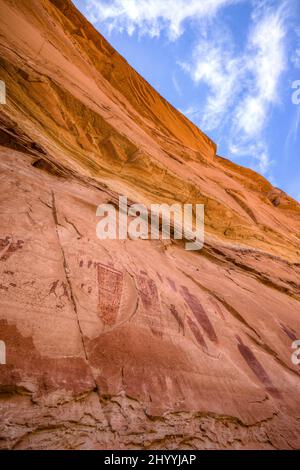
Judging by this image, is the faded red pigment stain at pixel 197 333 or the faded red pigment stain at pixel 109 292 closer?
the faded red pigment stain at pixel 109 292

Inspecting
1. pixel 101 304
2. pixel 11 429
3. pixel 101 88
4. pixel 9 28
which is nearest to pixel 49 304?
pixel 101 304

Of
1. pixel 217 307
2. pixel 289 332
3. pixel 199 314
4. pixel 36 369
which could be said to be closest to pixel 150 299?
pixel 199 314

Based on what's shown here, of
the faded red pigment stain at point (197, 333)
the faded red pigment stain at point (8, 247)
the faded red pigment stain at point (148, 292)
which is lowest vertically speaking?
the faded red pigment stain at point (197, 333)

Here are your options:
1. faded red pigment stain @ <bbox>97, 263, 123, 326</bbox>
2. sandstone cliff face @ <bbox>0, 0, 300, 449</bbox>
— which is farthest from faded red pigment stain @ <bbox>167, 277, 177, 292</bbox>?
faded red pigment stain @ <bbox>97, 263, 123, 326</bbox>

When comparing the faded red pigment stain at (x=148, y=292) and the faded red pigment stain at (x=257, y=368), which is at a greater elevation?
the faded red pigment stain at (x=148, y=292)

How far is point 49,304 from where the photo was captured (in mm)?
3143

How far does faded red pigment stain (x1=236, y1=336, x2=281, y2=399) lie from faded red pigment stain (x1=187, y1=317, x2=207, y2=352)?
727 mm

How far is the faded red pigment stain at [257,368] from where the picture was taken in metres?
3.86

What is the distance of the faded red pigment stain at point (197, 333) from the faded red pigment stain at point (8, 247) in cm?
263

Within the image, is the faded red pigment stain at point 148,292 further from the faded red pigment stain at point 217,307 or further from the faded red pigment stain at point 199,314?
the faded red pigment stain at point 217,307

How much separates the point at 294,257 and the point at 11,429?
1114 cm

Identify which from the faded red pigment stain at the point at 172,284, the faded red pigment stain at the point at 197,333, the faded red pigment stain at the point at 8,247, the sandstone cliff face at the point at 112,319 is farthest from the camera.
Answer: the faded red pigment stain at the point at 172,284

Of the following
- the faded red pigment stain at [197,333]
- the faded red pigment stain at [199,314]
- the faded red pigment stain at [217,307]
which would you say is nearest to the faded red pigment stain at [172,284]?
the faded red pigment stain at [199,314]
